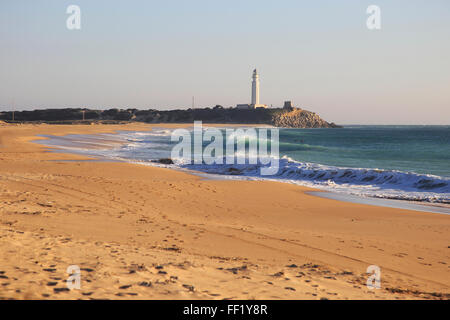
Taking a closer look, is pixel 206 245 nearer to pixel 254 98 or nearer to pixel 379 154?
pixel 379 154

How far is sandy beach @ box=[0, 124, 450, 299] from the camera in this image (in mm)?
4090

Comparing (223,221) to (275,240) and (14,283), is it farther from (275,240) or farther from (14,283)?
(14,283)

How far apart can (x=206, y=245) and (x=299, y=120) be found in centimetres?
15126

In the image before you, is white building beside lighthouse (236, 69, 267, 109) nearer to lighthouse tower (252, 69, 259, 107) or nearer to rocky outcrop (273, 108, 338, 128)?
lighthouse tower (252, 69, 259, 107)

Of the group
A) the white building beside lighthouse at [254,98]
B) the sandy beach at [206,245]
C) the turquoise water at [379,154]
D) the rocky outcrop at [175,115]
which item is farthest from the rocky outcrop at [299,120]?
the sandy beach at [206,245]

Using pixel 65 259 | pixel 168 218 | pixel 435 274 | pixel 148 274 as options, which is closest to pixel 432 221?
pixel 435 274

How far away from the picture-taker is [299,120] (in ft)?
503

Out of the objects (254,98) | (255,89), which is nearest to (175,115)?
(254,98)

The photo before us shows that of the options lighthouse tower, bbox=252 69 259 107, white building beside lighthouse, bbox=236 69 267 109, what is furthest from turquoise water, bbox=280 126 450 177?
white building beside lighthouse, bbox=236 69 267 109

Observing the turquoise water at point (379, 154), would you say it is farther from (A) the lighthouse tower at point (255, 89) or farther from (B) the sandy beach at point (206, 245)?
(A) the lighthouse tower at point (255, 89)

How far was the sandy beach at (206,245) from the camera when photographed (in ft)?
13.4

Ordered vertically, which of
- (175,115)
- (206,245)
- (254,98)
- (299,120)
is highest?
(254,98)

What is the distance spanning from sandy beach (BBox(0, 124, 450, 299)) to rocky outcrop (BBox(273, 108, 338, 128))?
407 feet

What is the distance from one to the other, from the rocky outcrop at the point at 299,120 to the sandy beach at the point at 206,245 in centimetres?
12412
